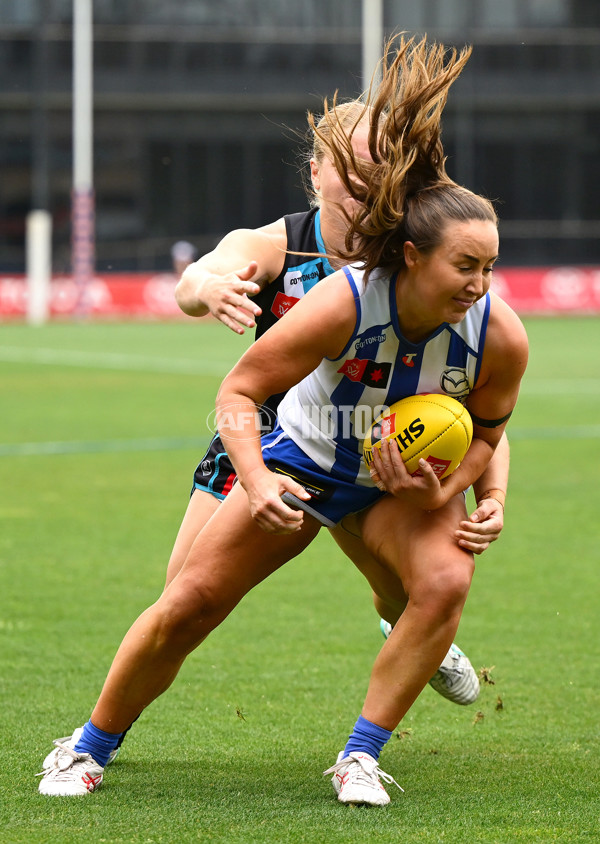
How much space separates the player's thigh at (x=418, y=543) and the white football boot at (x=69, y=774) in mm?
1076

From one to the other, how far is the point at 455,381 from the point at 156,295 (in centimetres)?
3132

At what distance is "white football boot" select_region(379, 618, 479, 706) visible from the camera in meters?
4.44

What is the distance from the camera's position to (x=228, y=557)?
3.90 metres

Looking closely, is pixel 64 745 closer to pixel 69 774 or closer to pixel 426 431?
pixel 69 774

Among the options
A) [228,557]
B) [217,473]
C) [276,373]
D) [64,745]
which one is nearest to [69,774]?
[64,745]

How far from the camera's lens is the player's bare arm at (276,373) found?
3.65 meters

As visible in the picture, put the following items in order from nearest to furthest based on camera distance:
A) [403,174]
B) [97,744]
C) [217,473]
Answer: [403,174] → [97,744] → [217,473]

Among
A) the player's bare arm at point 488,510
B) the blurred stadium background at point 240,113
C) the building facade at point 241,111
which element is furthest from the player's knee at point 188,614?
the building facade at point 241,111

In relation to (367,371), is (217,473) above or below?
below

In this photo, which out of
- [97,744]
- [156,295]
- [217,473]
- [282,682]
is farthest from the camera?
[156,295]

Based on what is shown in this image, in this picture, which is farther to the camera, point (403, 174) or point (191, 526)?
point (191, 526)

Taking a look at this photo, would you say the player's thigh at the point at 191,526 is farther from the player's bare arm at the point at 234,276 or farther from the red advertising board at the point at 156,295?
the red advertising board at the point at 156,295

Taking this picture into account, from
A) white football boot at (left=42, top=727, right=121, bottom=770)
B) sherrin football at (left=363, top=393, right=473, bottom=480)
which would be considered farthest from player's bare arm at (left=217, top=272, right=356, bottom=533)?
white football boot at (left=42, top=727, right=121, bottom=770)

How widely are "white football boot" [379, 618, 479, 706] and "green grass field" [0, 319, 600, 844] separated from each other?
0.56 ft
